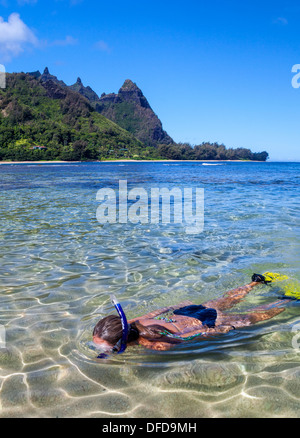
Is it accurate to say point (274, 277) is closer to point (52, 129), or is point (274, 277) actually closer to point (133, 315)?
point (133, 315)

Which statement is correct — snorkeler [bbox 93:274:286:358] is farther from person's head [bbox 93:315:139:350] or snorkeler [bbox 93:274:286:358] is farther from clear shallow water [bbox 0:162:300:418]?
clear shallow water [bbox 0:162:300:418]

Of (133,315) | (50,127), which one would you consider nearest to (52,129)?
(50,127)

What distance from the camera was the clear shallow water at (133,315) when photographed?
8.86ft

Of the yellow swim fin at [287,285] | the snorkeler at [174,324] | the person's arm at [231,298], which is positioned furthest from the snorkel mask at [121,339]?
the yellow swim fin at [287,285]

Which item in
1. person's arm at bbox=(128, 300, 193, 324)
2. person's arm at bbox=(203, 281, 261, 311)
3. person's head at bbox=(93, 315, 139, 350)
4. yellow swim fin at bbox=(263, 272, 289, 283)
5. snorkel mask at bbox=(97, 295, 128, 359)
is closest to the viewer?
snorkel mask at bbox=(97, 295, 128, 359)

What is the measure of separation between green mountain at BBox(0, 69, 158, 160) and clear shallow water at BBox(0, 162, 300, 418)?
96.3 m

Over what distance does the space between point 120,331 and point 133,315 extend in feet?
3.56

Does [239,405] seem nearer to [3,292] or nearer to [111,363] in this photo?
[111,363]

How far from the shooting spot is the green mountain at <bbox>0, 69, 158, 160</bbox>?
106 m

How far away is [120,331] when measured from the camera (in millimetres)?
3258

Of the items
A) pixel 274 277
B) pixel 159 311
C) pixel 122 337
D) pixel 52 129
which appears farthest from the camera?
pixel 52 129

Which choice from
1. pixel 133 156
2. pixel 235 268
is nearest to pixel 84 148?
pixel 133 156

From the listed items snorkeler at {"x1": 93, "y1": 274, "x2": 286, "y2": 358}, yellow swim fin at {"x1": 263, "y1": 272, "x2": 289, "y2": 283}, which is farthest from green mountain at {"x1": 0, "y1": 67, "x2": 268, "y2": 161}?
snorkeler at {"x1": 93, "y1": 274, "x2": 286, "y2": 358}

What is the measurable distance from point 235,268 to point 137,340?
130 inches
